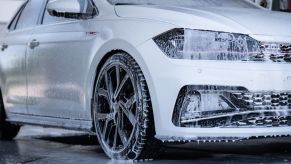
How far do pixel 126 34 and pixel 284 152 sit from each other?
1732 mm

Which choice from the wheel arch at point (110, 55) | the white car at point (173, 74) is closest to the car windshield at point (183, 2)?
the white car at point (173, 74)

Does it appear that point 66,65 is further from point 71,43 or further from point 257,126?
point 257,126

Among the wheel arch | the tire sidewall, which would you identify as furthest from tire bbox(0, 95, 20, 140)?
the tire sidewall

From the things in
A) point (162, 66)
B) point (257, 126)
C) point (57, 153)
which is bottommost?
point (57, 153)

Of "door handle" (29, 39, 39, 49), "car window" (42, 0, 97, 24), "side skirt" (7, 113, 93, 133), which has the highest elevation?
"car window" (42, 0, 97, 24)

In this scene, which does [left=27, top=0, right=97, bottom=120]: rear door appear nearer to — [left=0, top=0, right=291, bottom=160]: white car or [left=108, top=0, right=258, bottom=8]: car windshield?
[left=0, top=0, right=291, bottom=160]: white car

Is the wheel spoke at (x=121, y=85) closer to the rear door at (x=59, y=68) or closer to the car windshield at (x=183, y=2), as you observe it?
the rear door at (x=59, y=68)

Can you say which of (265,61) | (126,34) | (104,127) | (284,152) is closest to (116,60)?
(126,34)

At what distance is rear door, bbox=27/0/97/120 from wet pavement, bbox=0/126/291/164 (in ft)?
1.15

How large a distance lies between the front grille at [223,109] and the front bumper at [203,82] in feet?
→ 0.11

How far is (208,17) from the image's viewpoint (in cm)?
496

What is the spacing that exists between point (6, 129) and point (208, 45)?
135 inches

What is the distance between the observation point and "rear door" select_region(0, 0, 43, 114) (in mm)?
6816

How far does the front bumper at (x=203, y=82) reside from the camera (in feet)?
15.6
